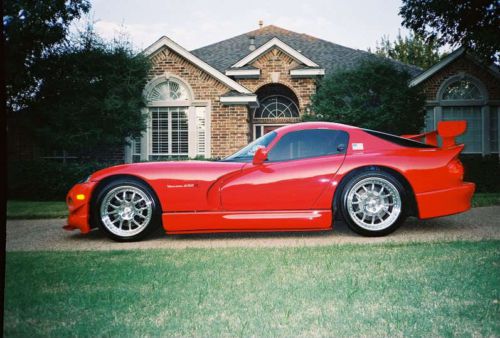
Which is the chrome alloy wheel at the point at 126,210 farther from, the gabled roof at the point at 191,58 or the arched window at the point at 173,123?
the gabled roof at the point at 191,58

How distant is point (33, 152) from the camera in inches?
588

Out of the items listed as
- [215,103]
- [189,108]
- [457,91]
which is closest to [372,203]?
[215,103]

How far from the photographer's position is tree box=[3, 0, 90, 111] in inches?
432

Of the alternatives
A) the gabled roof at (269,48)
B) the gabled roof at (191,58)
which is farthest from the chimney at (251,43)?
the gabled roof at (191,58)

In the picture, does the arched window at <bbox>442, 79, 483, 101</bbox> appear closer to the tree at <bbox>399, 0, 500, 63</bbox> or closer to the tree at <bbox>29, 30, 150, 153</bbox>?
the tree at <bbox>399, 0, 500, 63</bbox>

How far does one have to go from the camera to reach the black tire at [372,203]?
4543mm

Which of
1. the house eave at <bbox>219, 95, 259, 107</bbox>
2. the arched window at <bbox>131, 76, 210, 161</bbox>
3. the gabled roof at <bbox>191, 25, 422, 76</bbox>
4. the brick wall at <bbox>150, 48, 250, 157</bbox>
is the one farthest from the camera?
the gabled roof at <bbox>191, 25, 422, 76</bbox>

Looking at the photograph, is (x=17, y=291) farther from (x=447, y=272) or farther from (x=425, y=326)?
(x=447, y=272)

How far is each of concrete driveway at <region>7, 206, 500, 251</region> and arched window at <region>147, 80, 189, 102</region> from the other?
31.0 ft

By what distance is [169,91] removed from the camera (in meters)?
14.8

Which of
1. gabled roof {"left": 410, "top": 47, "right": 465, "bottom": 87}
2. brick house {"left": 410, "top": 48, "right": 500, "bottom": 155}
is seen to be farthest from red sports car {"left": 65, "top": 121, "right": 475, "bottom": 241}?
brick house {"left": 410, "top": 48, "right": 500, "bottom": 155}

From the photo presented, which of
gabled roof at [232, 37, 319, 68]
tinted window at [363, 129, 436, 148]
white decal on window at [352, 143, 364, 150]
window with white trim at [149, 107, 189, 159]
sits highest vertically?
gabled roof at [232, 37, 319, 68]

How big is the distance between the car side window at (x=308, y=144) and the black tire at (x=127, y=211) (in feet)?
4.55

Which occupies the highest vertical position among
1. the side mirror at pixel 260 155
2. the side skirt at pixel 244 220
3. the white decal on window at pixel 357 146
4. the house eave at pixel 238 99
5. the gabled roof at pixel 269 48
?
the gabled roof at pixel 269 48
